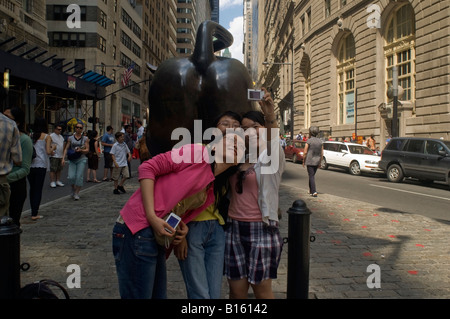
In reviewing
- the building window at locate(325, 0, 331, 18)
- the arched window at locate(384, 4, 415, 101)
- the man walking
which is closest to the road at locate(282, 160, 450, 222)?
the man walking

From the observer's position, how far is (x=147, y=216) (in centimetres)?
214

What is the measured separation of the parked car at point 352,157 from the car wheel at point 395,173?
54.4 inches

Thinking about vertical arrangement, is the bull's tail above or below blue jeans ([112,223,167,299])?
above

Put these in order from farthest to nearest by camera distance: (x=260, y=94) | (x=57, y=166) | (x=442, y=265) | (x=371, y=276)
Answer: (x=57, y=166), (x=442, y=265), (x=371, y=276), (x=260, y=94)

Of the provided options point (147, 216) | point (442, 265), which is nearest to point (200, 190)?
point (147, 216)

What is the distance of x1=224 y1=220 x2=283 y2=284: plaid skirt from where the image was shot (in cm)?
263

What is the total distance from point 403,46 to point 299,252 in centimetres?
2346

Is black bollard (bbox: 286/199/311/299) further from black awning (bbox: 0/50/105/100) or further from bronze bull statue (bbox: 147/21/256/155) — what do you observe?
black awning (bbox: 0/50/105/100)

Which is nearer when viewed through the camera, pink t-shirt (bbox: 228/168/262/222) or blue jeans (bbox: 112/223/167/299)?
blue jeans (bbox: 112/223/167/299)

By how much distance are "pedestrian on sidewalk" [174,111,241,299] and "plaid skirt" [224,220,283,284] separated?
6.6 inches

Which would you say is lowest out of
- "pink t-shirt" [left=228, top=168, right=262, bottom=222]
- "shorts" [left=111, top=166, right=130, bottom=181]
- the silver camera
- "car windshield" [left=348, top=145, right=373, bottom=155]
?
"shorts" [left=111, top=166, right=130, bottom=181]

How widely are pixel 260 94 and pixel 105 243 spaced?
3.33m

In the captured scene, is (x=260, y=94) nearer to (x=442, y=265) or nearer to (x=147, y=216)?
(x=147, y=216)

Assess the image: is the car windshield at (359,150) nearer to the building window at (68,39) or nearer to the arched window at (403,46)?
the arched window at (403,46)
